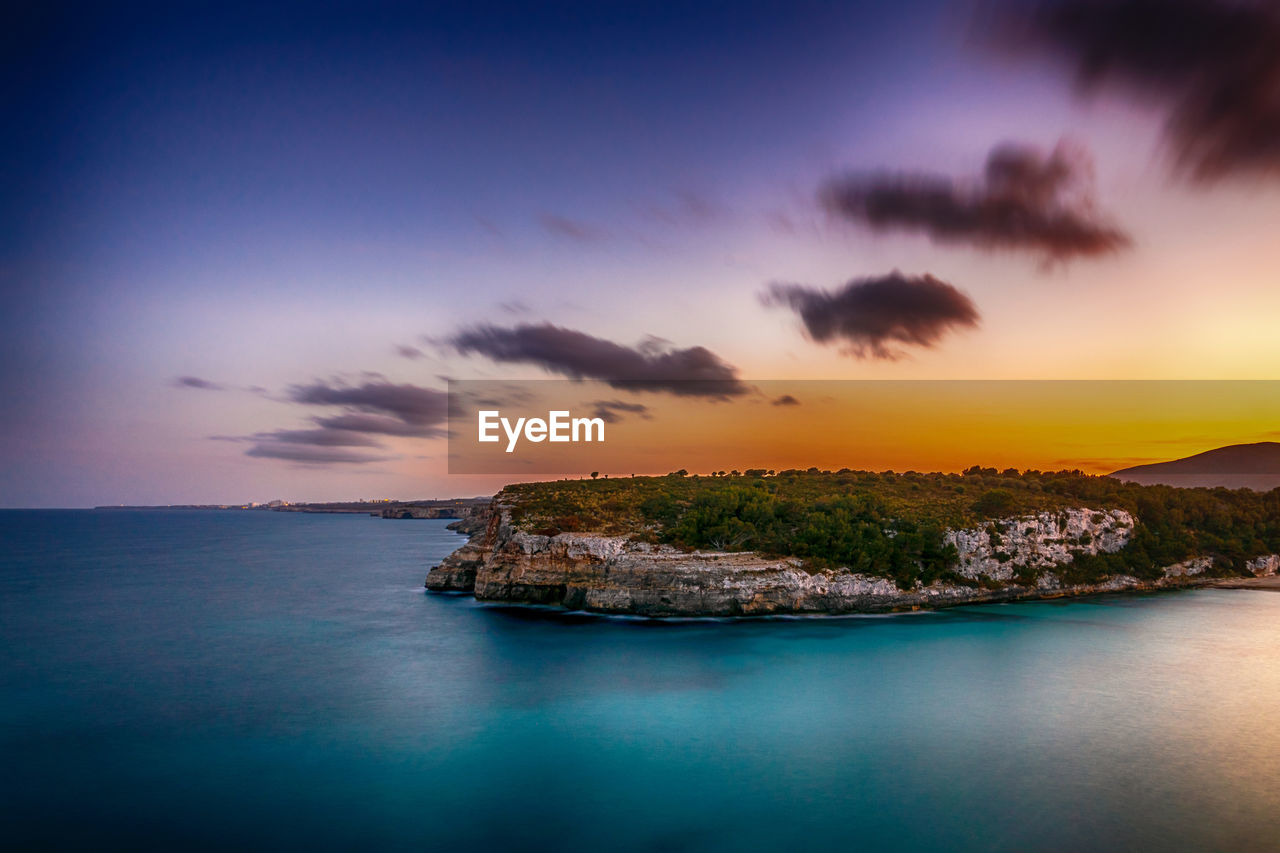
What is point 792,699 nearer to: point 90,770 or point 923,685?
point 923,685

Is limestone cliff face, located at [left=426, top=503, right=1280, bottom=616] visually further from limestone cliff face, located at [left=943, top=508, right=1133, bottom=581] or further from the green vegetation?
the green vegetation

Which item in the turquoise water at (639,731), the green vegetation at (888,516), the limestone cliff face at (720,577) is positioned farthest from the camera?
the green vegetation at (888,516)

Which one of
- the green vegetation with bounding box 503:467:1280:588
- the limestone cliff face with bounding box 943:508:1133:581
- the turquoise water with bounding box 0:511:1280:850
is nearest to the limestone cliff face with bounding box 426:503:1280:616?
the limestone cliff face with bounding box 943:508:1133:581

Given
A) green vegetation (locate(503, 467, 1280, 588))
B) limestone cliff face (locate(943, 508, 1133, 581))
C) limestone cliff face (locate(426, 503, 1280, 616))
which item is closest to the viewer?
limestone cliff face (locate(426, 503, 1280, 616))

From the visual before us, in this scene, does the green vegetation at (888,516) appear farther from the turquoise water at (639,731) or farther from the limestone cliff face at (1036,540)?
the turquoise water at (639,731)

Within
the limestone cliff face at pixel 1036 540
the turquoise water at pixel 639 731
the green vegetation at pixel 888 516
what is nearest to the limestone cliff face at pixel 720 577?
the limestone cliff face at pixel 1036 540

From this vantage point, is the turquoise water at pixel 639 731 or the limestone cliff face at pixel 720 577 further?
the limestone cliff face at pixel 720 577
